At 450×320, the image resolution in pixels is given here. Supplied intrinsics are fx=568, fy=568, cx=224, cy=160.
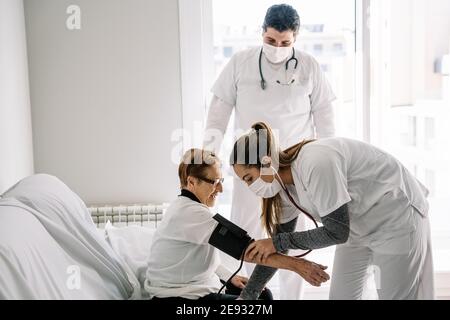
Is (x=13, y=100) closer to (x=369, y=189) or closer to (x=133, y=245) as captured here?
(x=133, y=245)

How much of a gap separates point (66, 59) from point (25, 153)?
1.87 ft

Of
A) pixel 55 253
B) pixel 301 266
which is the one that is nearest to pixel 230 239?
pixel 301 266

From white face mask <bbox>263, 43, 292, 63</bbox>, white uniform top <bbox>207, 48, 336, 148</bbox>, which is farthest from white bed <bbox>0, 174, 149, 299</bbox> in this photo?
white face mask <bbox>263, 43, 292, 63</bbox>

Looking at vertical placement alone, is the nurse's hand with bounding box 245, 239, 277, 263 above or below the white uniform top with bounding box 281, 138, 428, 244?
below

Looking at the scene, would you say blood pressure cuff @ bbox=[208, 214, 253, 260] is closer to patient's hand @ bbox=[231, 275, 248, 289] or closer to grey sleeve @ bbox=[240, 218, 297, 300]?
grey sleeve @ bbox=[240, 218, 297, 300]

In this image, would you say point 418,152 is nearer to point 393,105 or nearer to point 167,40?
point 393,105

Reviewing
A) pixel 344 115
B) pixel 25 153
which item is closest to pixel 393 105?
pixel 344 115

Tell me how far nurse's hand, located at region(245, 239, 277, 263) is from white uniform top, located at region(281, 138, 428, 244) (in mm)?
162

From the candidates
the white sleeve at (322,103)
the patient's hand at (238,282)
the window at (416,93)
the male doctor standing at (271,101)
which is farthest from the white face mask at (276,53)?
the patient's hand at (238,282)

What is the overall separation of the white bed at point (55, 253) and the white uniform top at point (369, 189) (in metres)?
→ 0.74

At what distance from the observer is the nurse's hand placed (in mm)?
1685

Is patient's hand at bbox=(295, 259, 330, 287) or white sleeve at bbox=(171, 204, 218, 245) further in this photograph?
white sleeve at bbox=(171, 204, 218, 245)

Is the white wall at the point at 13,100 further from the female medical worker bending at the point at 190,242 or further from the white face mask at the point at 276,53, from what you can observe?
the white face mask at the point at 276,53

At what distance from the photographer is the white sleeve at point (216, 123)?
278cm
